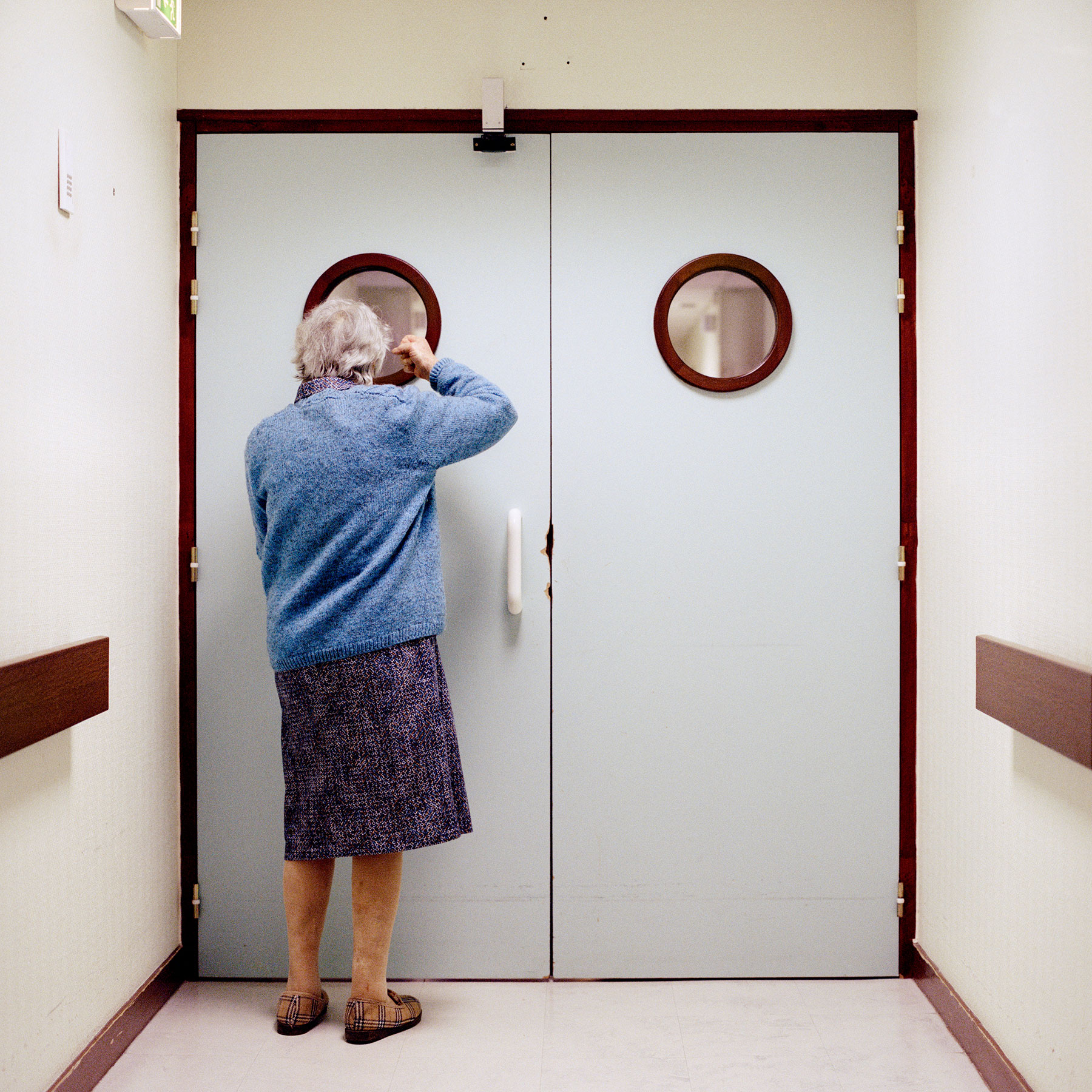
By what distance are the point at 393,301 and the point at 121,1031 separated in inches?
68.4

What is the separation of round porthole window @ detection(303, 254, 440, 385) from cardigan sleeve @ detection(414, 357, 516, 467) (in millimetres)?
276

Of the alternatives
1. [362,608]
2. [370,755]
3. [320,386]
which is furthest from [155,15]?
[370,755]

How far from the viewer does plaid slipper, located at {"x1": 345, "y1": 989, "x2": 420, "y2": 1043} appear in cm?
190

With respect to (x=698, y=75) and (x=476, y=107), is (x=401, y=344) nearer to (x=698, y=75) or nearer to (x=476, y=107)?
(x=476, y=107)

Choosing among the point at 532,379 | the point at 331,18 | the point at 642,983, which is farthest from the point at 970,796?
the point at 331,18

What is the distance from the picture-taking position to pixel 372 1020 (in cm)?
191

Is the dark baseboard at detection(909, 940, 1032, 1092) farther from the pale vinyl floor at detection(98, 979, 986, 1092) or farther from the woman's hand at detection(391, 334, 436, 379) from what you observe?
the woman's hand at detection(391, 334, 436, 379)

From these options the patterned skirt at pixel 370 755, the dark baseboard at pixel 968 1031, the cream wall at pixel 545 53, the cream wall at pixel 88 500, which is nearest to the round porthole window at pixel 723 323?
the cream wall at pixel 545 53

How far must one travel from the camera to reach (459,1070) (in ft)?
5.92

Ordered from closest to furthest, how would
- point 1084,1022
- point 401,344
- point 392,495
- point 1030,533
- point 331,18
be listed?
point 1084,1022
point 1030,533
point 392,495
point 401,344
point 331,18

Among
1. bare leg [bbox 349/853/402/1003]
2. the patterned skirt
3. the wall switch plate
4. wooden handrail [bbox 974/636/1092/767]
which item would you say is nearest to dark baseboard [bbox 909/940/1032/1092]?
wooden handrail [bbox 974/636/1092/767]

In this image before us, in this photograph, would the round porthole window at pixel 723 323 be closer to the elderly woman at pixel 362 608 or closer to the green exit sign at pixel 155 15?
the elderly woman at pixel 362 608

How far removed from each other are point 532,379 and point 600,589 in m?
0.54

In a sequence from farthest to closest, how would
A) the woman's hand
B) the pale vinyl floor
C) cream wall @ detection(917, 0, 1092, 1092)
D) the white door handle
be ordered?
1. the white door handle
2. the woman's hand
3. the pale vinyl floor
4. cream wall @ detection(917, 0, 1092, 1092)
